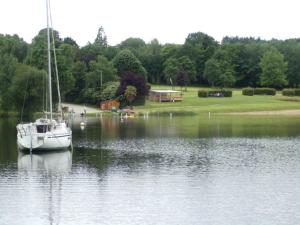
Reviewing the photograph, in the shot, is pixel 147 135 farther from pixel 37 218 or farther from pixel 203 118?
pixel 37 218

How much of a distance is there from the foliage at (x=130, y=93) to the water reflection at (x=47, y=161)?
64018 millimetres

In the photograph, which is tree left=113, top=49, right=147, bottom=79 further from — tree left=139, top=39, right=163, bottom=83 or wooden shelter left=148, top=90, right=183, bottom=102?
tree left=139, top=39, right=163, bottom=83

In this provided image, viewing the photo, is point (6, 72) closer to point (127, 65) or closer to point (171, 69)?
point (127, 65)

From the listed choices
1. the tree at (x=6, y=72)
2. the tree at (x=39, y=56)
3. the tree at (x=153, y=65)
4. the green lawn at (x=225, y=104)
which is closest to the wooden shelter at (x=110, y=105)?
the green lawn at (x=225, y=104)

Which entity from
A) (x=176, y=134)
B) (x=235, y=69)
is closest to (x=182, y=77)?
(x=235, y=69)

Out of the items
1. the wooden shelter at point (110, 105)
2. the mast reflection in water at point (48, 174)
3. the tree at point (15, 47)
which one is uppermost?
the tree at point (15, 47)

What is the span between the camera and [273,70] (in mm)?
161125

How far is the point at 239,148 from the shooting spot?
214ft

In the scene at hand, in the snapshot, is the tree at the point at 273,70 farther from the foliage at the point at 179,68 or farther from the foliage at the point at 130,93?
the foliage at the point at 130,93

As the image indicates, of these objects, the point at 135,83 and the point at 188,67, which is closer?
the point at 135,83

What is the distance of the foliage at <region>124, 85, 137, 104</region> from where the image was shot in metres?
127

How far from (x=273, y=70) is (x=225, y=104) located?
120ft

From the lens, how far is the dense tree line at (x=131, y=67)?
116375 millimetres

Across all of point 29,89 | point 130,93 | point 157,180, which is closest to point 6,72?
point 29,89
